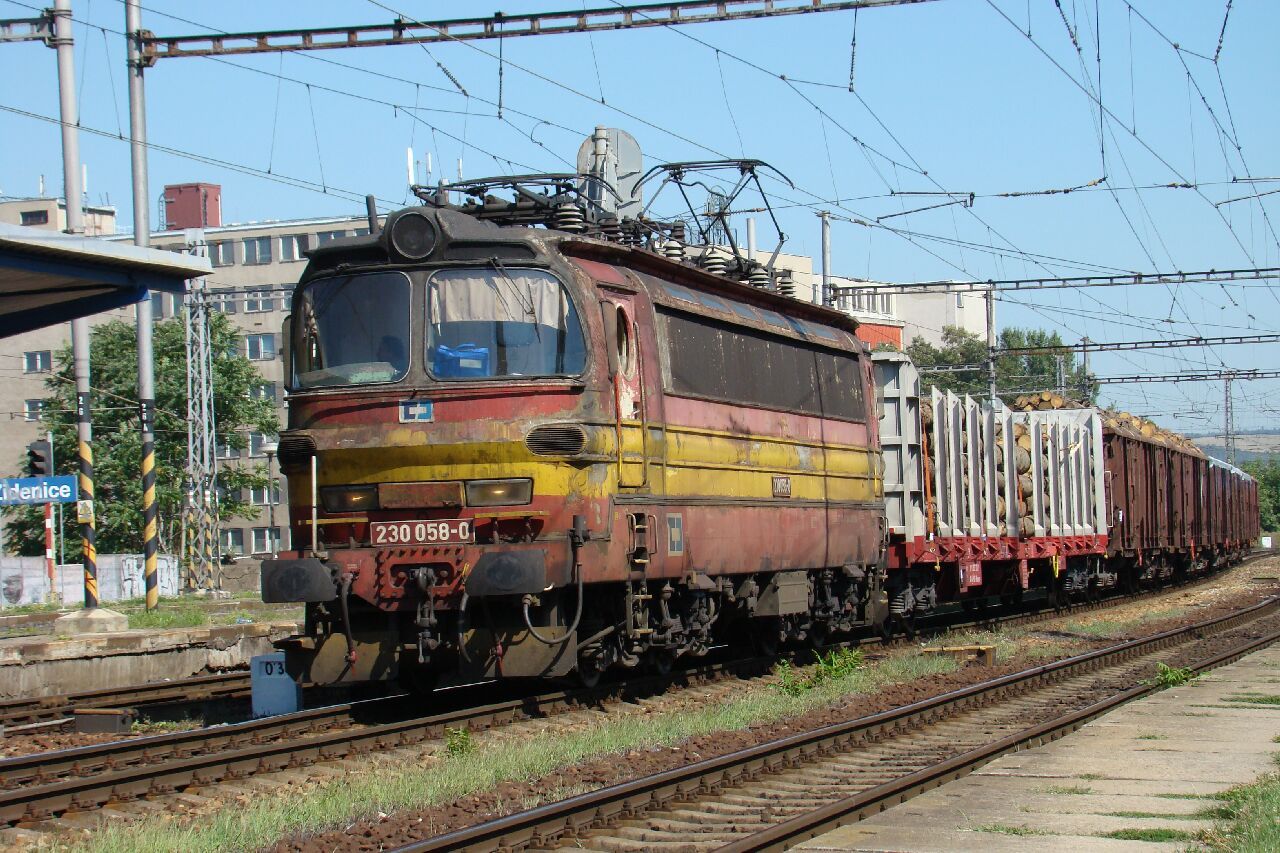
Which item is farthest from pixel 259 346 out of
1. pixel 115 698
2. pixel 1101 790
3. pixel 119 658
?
pixel 1101 790

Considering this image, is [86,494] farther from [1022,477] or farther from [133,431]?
[133,431]

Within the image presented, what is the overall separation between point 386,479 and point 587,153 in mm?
13236

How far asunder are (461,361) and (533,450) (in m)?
0.92

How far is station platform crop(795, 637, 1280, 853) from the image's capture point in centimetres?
762

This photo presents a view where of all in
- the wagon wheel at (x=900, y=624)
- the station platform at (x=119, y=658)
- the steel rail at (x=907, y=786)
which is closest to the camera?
the steel rail at (x=907, y=786)

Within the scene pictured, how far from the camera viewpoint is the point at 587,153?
2416cm

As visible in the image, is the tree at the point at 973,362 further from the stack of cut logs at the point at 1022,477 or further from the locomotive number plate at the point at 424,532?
the locomotive number plate at the point at 424,532

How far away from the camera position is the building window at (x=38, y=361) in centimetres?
7681

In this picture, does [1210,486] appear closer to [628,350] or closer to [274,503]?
[628,350]

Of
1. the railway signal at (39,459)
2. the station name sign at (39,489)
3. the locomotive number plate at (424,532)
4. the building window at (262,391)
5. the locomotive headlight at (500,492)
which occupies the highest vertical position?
→ the building window at (262,391)

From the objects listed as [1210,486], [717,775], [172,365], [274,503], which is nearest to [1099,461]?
[1210,486]

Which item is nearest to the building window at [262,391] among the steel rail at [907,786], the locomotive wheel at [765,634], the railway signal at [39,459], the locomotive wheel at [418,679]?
the railway signal at [39,459]

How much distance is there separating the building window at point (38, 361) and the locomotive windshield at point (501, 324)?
69.7m

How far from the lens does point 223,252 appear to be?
259ft
